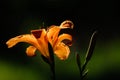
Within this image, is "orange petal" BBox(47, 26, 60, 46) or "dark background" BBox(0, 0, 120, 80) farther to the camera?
"dark background" BBox(0, 0, 120, 80)

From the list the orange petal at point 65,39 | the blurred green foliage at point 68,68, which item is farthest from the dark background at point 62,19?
the orange petal at point 65,39

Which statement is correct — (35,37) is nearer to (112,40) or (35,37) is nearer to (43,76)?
(43,76)

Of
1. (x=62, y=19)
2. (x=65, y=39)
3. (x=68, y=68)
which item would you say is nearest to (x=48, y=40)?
(x=65, y=39)

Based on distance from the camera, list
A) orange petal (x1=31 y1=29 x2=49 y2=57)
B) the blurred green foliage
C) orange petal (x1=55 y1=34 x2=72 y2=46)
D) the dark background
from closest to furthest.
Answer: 1. orange petal (x1=31 y1=29 x2=49 y2=57)
2. orange petal (x1=55 y1=34 x2=72 y2=46)
3. the blurred green foliage
4. the dark background

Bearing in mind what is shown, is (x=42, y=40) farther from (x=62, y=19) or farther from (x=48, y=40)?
(x=62, y=19)

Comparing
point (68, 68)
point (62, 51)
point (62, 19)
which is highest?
point (62, 51)

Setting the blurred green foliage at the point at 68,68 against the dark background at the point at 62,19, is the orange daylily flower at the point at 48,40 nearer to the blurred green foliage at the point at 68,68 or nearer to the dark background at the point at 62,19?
the blurred green foliage at the point at 68,68

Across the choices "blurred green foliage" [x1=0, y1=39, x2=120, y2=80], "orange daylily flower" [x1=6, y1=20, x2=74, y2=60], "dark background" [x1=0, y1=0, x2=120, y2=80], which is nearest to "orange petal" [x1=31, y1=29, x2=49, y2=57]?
"orange daylily flower" [x1=6, y1=20, x2=74, y2=60]

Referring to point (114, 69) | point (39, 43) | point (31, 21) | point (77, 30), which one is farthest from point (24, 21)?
point (39, 43)

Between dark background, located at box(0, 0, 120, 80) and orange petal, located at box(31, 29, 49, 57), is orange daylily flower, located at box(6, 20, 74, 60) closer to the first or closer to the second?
orange petal, located at box(31, 29, 49, 57)
